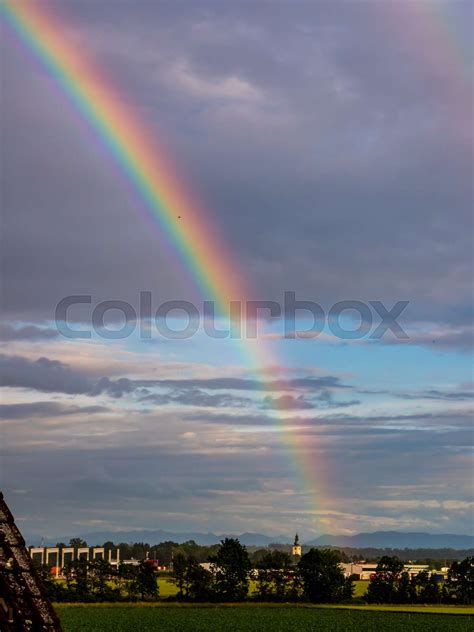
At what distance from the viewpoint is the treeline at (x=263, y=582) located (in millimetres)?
102938

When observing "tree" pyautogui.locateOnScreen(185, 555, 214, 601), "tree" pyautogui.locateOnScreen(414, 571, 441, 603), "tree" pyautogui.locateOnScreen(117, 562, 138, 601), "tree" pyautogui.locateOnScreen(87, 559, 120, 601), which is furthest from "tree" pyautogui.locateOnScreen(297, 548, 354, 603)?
"tree" pyautogui.locateOnScreen(87, 559, 120, 601)

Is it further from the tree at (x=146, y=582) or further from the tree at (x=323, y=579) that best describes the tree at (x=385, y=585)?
the tree at (x=146, y=582)

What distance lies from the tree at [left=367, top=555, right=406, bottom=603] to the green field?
10441 mm

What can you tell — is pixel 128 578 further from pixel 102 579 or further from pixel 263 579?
pixel 263 579

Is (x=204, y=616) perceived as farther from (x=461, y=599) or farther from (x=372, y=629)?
(x=461, y=599)

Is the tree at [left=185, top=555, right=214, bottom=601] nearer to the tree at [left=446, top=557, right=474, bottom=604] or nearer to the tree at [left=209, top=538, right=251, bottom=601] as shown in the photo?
the tree at [left=209, top=538, right=251, bottom=601]

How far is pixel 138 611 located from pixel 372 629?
29821 mm

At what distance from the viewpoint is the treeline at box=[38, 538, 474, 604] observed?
10294 centimetres

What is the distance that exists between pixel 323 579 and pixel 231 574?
1114 centimetres

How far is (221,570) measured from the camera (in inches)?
4269

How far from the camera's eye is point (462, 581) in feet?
340

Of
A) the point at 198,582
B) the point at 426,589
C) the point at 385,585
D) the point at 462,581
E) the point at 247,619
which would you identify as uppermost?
the point at 198,582

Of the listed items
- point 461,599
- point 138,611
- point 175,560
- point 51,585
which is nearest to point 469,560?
point 461,599

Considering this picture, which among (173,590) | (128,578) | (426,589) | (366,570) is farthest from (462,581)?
(366,570)
